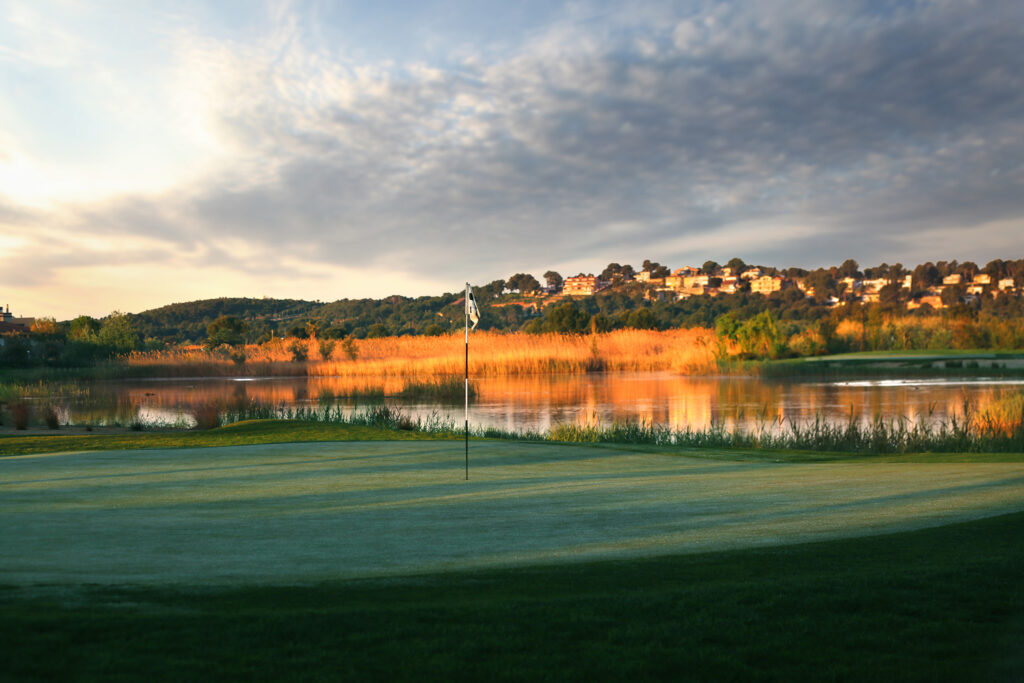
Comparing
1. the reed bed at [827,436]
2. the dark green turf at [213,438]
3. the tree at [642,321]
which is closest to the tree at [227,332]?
the tree at [642,321]

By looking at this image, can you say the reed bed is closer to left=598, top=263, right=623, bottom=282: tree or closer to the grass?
Result: the grass

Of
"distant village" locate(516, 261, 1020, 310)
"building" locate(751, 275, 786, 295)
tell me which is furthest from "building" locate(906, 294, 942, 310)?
"building" locate(751, 275, 786, 295)

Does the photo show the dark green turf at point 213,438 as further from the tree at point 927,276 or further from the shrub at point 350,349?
the tree at point 927,276

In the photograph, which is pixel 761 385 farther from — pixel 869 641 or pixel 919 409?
pixel 869 641

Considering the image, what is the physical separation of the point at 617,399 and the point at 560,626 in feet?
74.8

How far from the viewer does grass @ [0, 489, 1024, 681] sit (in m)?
3.11

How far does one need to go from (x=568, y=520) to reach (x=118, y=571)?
308 cm

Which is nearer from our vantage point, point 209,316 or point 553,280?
point 209,316

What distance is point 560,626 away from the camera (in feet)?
11.8

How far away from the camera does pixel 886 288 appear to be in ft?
342

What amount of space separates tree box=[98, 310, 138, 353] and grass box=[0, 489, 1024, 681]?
139 feet

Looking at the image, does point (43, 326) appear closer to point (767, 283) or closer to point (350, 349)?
point (350, 349)

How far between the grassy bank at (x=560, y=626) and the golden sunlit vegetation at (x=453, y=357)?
31083 millimetres

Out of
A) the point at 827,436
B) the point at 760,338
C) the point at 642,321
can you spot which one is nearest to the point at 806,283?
the point at 642,321
